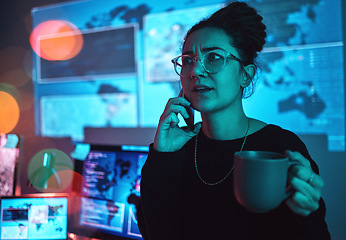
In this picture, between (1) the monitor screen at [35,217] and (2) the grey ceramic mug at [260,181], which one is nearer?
(2) the grey ceramic mug at [260,181]

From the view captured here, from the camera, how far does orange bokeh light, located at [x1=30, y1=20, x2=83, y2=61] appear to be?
2.72 metres

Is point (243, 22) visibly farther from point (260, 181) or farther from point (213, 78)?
point (260, 181)

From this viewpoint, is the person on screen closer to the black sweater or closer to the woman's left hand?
the black sweater

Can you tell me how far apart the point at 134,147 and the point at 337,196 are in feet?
2.74

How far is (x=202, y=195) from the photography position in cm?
87

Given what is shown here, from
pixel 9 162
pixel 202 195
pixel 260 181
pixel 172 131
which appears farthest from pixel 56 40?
pixel 260 181

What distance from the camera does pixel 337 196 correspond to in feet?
3.31

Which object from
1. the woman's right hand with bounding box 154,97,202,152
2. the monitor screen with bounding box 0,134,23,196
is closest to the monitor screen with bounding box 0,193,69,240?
the monitor screen with bounding box 0,134,23,196

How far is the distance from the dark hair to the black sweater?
10.8 inches

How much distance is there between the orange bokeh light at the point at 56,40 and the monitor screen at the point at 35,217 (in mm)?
1939

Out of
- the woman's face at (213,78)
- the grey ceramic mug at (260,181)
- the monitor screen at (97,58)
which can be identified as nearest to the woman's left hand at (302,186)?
the grey ceramic mug at (260,181)

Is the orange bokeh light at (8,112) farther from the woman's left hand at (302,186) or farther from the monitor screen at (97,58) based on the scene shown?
the woman's left hand at (302,186)

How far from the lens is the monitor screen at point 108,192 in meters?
1.07

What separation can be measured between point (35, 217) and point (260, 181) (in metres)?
1.06
